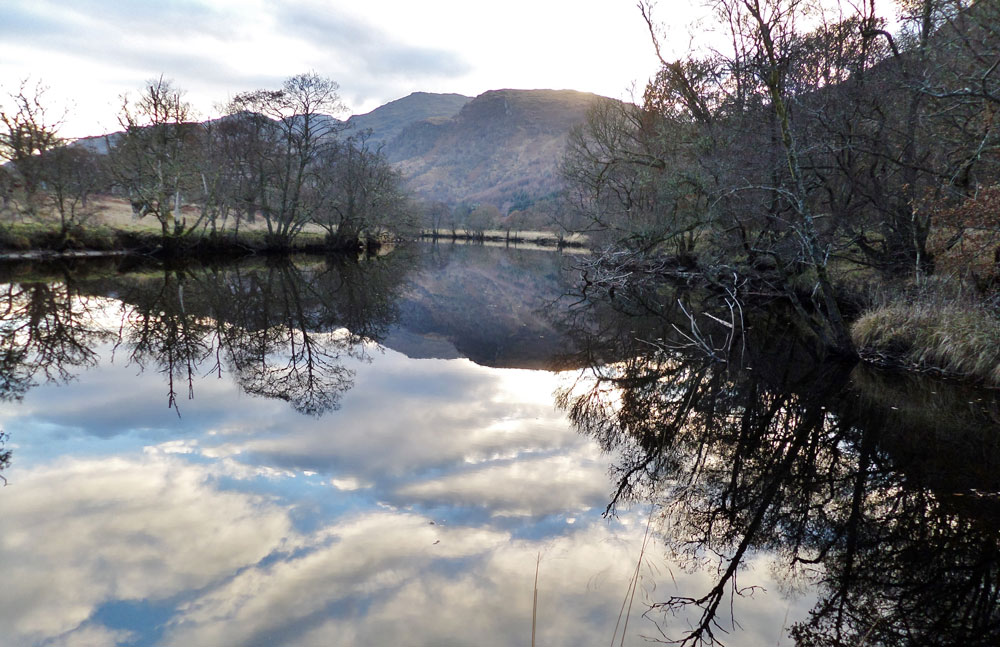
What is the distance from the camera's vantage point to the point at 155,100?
2961 cm

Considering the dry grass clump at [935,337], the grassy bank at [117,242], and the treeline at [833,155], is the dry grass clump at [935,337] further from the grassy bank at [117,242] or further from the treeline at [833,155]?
the grassy bank at [117,242]

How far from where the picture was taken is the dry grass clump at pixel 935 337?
967cm

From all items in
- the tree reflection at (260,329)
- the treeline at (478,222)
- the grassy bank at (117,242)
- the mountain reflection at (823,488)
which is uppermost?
the treeline at (478,222)

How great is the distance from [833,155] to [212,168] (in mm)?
33757

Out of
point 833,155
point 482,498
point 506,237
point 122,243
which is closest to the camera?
point 482,498

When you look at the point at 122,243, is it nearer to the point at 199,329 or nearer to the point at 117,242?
the point at 117,242

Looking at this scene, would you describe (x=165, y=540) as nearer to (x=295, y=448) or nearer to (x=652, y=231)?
(x=295, y=448)

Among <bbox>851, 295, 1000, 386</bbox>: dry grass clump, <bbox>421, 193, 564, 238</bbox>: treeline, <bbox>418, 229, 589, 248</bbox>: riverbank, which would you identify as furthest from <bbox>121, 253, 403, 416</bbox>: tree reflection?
<bbox>421, 193, 564, 238</bbox>: treeline

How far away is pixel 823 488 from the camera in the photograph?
6172mm

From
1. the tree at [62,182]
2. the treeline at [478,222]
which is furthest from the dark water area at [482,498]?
the treeline at [478,222]

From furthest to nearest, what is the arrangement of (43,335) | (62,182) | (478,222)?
(478,222) < (62,182) < (43,335)

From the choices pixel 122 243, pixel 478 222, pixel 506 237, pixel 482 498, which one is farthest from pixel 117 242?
pixel 478 222

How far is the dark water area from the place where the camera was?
3.95m

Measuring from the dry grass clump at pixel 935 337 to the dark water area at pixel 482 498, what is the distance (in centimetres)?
68
